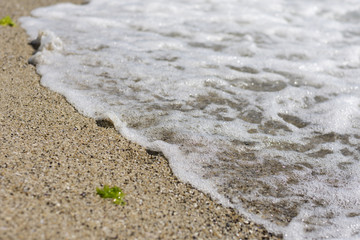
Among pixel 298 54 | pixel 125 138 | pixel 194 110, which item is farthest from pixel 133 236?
pixel 298 54

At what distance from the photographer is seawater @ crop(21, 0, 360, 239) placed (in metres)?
2.67

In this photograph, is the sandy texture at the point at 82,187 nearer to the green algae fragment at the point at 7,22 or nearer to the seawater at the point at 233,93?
the seawater at the point at 233,93

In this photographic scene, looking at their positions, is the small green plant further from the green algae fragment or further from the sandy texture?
the green algae fragment

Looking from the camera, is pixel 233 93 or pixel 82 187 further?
pixel 233 93

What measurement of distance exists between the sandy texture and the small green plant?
0.04 m

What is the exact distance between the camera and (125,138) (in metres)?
3.07

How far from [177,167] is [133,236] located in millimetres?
855

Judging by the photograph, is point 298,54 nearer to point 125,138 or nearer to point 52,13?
point 125,138

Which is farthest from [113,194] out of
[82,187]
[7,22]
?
[7,22]

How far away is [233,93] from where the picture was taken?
156 inches

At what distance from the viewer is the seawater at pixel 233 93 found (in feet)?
8.77

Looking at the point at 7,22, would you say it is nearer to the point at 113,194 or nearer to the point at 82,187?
the point at 82,187

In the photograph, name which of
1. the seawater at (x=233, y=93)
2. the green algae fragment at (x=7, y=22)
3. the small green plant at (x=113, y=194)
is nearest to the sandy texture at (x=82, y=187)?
the small green plant at (x=113, y=194)

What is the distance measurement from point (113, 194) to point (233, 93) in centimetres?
209
